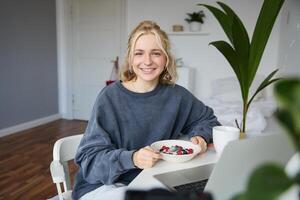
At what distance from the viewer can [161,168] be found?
834 mm

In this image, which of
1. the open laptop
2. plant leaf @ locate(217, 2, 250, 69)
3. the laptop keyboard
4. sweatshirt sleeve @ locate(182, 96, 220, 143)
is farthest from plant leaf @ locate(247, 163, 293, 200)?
sweatshirt sleeve @ locate(182, 96, 220, 143)

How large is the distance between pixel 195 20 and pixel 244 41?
9.42 feet

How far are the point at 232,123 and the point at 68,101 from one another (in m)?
2.95

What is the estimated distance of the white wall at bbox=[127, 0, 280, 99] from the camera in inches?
149

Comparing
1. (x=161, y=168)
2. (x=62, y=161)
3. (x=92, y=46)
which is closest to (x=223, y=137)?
(x=161, y=168)

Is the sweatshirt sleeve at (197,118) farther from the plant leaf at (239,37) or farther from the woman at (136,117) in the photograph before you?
the plant leaf at (239,37)

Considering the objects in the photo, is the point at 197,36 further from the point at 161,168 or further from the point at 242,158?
the point at 242,158

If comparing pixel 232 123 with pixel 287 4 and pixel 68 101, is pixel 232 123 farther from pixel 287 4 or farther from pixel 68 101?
pixel 68 101

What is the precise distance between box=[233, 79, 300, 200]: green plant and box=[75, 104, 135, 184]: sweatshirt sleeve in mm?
641

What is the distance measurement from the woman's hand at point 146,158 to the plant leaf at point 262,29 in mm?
459

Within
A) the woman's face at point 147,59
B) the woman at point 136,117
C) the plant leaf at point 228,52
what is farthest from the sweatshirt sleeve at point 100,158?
the plant leaf at point 228,52

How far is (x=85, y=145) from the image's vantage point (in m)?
0.97

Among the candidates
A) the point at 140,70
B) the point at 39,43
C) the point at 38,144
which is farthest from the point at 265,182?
the point at 39,43

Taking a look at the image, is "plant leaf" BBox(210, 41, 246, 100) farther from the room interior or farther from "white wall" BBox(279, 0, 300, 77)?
the room interior
